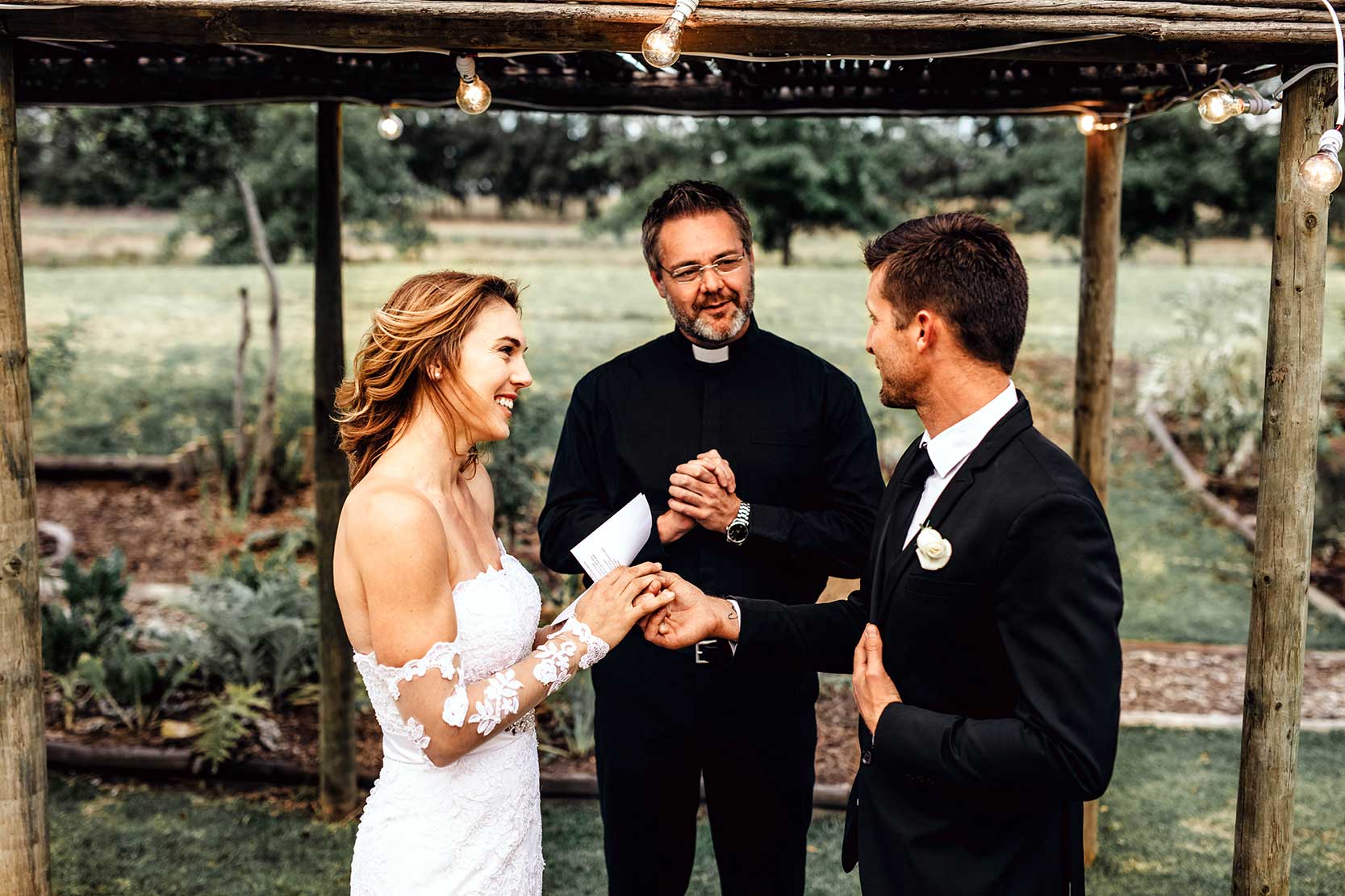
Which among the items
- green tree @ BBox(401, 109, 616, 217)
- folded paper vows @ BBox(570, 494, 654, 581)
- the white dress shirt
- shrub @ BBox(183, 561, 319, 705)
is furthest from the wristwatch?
green tree @ BBox(401, 109, 616, 217)

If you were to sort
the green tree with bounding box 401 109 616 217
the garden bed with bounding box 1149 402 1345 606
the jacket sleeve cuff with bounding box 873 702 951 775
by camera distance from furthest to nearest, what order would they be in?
the green tree with bounding box 401 109 616 217, the garden bed with bounding box 1149 402 1345 606, the jacket sleeve cuff with bounding box 873 702 951 775

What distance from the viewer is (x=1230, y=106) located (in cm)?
300

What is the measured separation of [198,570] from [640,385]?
21.1 ft

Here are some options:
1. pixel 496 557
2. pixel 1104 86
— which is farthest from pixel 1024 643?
pixel 1104 86

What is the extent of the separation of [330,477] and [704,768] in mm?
2329

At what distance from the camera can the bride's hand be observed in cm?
270

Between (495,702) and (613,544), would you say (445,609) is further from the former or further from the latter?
(613,544)

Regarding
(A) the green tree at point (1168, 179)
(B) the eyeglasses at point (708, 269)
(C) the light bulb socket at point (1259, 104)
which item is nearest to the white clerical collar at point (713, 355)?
(B) the eyeglasses at point (708, 269)

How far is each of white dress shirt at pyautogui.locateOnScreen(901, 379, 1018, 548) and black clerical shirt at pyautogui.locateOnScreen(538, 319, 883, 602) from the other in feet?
3.09

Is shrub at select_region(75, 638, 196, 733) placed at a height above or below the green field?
below

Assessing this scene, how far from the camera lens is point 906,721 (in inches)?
88.2

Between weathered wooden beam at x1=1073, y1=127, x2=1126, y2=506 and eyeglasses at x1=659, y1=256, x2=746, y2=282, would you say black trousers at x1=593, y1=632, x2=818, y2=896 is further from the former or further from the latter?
weathered wooden beam at x1=1073, y1=127, x2=1126, y2=506

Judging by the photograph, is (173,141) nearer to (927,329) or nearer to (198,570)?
(198,570)

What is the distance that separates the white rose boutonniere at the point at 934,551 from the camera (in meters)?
2.22
